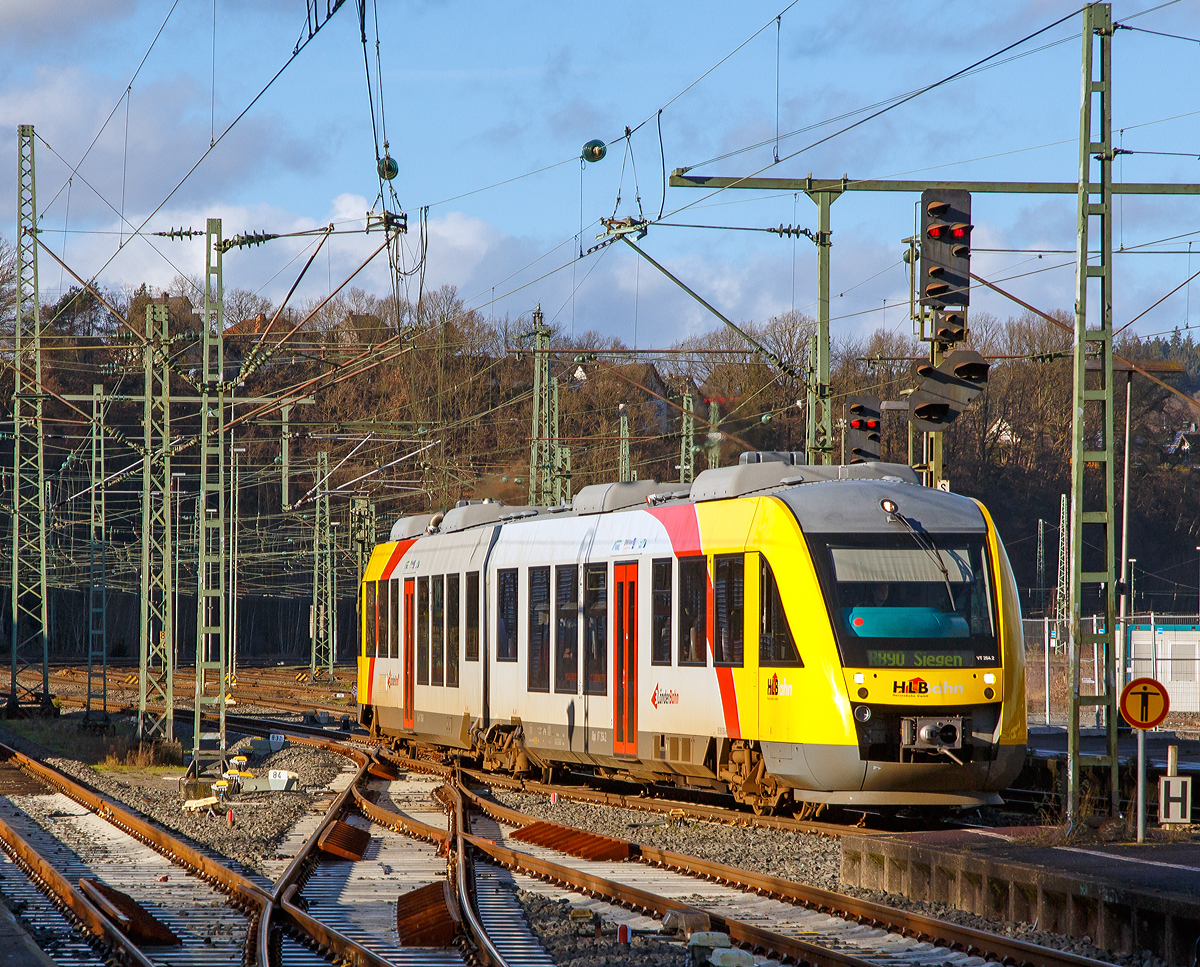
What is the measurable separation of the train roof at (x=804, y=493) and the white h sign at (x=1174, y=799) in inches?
123

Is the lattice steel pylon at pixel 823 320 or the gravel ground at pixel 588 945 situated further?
the lattice steel pylon at pixel 823 320

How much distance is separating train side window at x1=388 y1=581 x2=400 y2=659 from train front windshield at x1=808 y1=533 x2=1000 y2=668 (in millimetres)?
11249

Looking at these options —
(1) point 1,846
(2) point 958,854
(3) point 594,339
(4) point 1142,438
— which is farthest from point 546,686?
(4) point 1142,438

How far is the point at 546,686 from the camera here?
1859 centimetres

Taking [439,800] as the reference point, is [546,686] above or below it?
above

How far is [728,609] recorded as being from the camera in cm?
1501

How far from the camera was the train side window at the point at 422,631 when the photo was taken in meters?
22.7

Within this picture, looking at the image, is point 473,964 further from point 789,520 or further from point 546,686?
point 546,686

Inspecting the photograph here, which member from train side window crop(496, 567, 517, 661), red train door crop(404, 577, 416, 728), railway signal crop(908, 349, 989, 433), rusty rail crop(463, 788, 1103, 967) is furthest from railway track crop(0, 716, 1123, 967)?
red train door crop(404, 577, 416, 728)

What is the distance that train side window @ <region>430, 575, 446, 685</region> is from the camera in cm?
2205

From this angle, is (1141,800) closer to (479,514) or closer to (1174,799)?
(1174,799)

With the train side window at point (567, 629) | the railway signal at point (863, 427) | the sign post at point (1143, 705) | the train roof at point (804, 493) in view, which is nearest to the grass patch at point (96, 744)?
the train roof at point (804, 493)

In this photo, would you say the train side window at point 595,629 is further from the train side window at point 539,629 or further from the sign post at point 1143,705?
the sign post at point 1143,705

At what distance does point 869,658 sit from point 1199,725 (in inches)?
799
